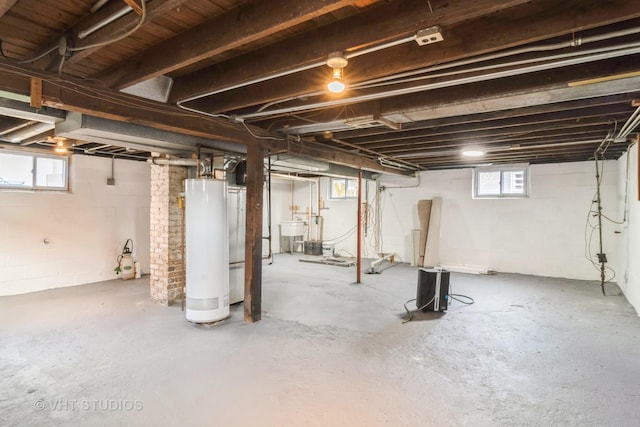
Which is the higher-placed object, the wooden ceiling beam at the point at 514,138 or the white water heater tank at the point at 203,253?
the wooden ceiling beam at the point at 514,138

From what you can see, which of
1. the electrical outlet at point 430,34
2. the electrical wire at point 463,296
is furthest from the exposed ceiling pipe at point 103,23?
the electrical wire at point 463,296

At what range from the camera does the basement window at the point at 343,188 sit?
30.4ft

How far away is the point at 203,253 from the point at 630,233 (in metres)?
5.93

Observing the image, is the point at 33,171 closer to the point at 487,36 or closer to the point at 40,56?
the point at 40,56

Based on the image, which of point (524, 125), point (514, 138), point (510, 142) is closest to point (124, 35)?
point (524, 125)

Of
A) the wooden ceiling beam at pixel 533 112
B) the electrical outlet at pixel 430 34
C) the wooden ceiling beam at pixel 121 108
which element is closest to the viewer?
the electrical outlet at pixel 430 34

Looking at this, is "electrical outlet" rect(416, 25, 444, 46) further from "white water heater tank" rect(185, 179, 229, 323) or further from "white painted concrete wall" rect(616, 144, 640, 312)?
"white painted concrete wall" rect(616, 144, 640, 312)

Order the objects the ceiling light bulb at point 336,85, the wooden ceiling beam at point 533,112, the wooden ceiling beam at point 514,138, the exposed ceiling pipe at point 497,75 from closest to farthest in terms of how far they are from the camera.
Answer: the exposed ceiling pipe at point 497,75, the ceiling light bulb at point 336,85, the wooden ceiling beam at point 533,112, the wooden ceiling beam at point 514,138

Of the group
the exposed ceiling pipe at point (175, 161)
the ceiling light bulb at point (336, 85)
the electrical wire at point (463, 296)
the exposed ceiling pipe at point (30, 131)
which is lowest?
the electrical wire at point (463, 296)

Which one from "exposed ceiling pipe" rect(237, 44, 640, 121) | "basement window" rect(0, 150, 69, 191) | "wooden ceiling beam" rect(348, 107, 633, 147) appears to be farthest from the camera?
"basement window" rect(0, 150, 69, 191)

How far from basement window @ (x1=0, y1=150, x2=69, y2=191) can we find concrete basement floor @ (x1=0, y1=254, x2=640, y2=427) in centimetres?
176

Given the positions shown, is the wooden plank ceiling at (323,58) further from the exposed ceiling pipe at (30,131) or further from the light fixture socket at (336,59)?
the exposed ceiling pipe at (30,131)
